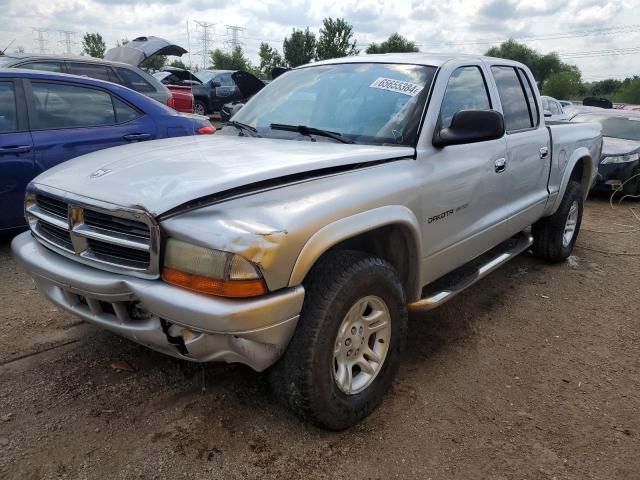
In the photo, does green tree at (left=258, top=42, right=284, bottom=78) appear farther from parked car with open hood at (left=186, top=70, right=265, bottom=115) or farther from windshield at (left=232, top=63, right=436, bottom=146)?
windshield at (left=232, top=63, right=436, bottom=146)

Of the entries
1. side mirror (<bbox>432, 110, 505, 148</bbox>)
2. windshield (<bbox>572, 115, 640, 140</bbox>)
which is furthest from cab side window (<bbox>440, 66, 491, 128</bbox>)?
windshield (<bbox>572, 115, 640, 140</bbox>)

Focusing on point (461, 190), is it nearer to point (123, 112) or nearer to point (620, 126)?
point (123, 112)

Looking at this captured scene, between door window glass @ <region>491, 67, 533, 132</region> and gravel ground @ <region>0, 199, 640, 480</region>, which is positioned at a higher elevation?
door window glass @ <region>491, 67, 533, 132</region>

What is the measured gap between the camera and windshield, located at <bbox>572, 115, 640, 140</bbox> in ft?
31.7

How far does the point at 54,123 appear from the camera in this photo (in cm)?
464

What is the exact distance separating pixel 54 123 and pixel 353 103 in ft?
9.81

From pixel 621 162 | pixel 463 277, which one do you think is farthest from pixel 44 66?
pixel 621 162

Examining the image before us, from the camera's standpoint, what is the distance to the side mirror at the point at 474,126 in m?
2.75

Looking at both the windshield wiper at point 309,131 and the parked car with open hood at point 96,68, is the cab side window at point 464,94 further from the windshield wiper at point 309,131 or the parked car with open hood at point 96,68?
the parked car with open hood at point 96,68

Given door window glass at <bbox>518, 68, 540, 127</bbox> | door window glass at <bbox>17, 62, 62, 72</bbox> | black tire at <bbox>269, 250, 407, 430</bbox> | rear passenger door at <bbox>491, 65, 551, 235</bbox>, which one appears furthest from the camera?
door window glass at <bbox>17, 62, 62, 72</bbox>

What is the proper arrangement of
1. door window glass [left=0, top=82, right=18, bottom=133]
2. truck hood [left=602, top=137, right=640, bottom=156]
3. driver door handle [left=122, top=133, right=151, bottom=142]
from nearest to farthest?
door window glass [left=0, top=82, right=18, bottom=133] → driver door handle [left=122, top=133, right=151, bottom=142] → truck hood [left=602, top=137, right=640, bottom=156]

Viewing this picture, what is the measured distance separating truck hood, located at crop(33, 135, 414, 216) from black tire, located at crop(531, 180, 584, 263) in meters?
2.66

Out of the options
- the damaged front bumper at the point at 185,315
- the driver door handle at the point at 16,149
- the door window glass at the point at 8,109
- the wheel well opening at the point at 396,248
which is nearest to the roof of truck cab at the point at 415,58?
the wheel well opening at the point at 396,248

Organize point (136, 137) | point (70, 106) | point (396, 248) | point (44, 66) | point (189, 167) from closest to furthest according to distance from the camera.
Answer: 1. point (189, 167)
2. point (396, 248)
3. point (70, 106)
4. point (136, 137)
5. point (44, 66)
